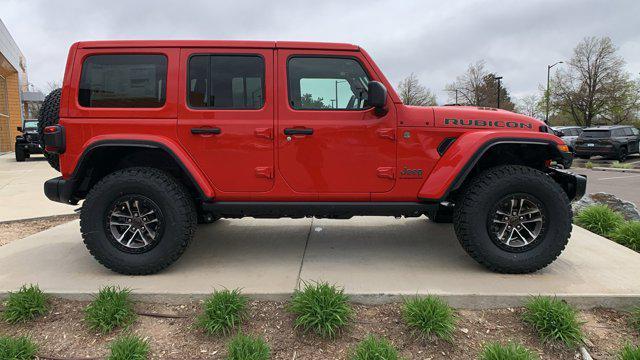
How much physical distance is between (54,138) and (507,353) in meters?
3.52

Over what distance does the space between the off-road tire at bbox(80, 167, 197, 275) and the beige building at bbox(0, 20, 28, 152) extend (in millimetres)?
25197

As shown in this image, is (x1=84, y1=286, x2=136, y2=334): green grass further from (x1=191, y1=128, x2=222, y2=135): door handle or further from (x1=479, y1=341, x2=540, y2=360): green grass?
(x1=479, y1=341, x2=540, y2=360): green grass

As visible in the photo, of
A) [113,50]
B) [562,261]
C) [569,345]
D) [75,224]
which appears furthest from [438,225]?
[75,224]

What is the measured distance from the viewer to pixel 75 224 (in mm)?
5332

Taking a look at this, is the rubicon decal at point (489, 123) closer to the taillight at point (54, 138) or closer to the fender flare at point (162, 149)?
the fender flare at point (162, 149)

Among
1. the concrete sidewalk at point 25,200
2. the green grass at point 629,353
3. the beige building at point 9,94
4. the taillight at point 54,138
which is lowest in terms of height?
the green grass at point 629,353

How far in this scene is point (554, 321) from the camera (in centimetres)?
262

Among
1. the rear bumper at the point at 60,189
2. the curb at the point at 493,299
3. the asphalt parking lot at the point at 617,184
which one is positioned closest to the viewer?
the curb at the point at 493,299

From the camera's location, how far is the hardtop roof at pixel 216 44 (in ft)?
11.2

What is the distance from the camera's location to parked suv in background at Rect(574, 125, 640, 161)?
17234mm

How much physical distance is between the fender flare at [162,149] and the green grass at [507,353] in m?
2.28

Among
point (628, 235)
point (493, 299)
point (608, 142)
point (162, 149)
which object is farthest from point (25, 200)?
point (608, 142)

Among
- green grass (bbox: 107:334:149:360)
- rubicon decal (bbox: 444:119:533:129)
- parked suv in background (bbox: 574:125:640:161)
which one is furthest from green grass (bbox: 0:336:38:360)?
parked suv in background (bbox: 574:125:640:161)

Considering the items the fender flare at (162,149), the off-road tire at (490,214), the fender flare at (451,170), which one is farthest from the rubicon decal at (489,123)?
the fender flare at (162,149)
